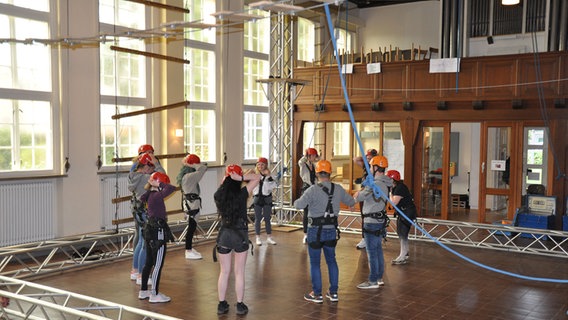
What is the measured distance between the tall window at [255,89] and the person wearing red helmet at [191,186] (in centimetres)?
619

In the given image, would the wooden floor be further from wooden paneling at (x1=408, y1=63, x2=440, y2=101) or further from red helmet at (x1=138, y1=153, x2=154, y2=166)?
wooden paneling at (x1=408, y1=63, x2=440, y2=101)

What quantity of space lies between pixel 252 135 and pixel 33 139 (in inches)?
251

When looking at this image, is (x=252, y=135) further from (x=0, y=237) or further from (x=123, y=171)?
(x=0, y=237)

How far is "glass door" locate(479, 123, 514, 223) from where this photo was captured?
11.9 m

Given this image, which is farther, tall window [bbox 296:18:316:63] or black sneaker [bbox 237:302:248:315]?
tall window [bbox 296:18:316:63]

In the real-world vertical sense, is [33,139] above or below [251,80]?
below

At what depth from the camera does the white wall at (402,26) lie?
56.5 feet

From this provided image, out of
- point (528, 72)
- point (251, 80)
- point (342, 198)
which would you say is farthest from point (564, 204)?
point (251, 80)

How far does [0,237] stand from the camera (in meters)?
9.17

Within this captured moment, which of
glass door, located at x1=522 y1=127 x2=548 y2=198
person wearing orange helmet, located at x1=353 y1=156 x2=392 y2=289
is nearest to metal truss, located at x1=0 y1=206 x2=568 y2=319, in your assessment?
person wearing orange helmet, located at x1=353 y1=156 x2=392 y2=289

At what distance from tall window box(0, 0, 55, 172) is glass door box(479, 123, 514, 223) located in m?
8.85

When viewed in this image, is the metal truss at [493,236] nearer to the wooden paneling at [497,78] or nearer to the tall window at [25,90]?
the wooden paneling at [497,78]

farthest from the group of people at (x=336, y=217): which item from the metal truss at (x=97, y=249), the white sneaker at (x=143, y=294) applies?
the white sneaker at (x=143, y=294)

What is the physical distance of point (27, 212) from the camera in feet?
31.4
